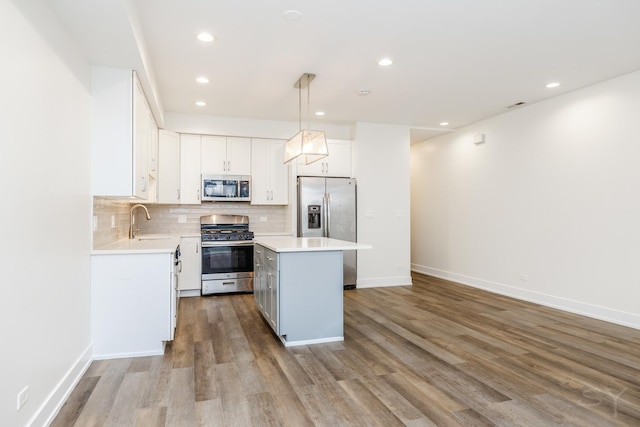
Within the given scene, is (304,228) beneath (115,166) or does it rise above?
beneath

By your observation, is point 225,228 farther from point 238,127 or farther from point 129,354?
point 129,354

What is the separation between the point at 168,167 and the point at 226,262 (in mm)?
1612

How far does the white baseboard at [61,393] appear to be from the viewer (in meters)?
2.01

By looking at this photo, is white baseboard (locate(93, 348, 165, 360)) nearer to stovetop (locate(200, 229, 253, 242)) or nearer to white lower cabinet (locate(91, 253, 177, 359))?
white lower cabinet (locate(91, 253, 177, 359))

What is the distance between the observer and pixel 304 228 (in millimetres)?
5668

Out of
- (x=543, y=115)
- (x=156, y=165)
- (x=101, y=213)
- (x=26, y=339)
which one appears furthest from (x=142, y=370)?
(x=543, y=115)

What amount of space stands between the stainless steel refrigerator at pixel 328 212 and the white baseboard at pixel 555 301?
191 cm

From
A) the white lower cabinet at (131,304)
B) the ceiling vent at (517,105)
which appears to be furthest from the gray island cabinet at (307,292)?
the ceiling vent at (517,105)

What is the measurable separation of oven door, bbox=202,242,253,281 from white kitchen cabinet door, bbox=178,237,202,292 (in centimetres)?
9

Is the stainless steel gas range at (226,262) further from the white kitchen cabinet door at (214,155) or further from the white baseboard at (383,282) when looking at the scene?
the white baseboard at (383,282)

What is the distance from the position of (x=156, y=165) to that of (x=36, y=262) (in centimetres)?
326

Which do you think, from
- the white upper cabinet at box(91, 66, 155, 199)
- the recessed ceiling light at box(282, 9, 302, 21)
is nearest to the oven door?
the white upper cabinet at box(91, 66, 155, 199)

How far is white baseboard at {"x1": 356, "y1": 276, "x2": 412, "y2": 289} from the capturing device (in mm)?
5914

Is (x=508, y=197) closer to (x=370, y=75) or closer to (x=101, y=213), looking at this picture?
(x=370, y=75)
